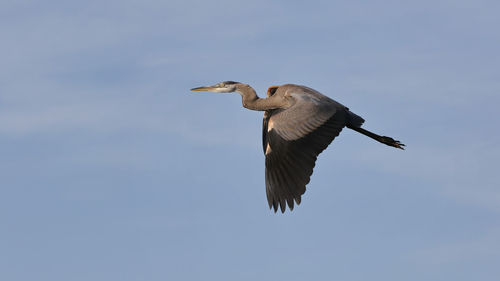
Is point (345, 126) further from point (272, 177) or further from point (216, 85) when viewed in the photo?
point (216, 85)

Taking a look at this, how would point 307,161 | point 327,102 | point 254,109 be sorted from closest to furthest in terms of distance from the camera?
point 307,161 → point 327,102 → point 254,109

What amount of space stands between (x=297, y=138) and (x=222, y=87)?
4.76m

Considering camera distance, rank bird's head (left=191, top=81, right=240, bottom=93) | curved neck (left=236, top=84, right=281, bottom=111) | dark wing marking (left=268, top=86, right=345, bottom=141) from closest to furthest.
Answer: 1. dark wing marking (left=268, top=86, right=345, bottom=141)
2. curved neck (left=236, top=84, right=281, bottom=111)
3. bird's head (left=191, top=81, right=240, bottom=93)

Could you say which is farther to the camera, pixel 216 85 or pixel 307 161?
pixel 216 85

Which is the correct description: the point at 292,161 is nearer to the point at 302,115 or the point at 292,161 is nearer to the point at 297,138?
the point at 297,138

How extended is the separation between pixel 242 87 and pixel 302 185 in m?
4.69

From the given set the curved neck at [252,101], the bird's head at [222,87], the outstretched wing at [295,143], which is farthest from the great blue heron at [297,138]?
the bird's head at [222,87]

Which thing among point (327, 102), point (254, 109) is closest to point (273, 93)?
point (254, 109)

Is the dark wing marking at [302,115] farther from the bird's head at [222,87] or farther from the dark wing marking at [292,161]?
the bird's head at [222,87]

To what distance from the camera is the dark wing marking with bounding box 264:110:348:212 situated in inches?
843

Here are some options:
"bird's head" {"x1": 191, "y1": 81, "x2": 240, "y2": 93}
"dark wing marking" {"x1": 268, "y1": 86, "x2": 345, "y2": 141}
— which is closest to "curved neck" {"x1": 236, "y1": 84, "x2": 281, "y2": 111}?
"bird's head" {"x1": 191, "y1": 81, "x2": 240, "y2": 93}

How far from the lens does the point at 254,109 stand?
2478 cm

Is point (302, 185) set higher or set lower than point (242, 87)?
lower

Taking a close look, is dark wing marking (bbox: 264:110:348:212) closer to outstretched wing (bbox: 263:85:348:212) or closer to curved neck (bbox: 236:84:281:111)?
outstretched wing (bbox: 263:85:348:212)
